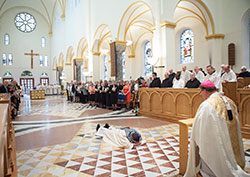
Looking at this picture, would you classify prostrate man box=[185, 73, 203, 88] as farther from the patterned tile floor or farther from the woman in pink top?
the woman in pink top

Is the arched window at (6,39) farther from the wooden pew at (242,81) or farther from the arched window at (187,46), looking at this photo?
the wooden pew at (242,81)

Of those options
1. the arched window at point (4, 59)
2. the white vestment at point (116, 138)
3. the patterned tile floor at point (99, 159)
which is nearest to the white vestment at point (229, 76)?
the patterned tile floor at point (99, 159)

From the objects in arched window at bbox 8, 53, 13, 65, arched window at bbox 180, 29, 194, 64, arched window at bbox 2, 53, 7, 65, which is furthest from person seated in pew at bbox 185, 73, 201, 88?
arched window at bbox 2, 53, 7, 65

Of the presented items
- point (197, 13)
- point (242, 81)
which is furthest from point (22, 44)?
point (242, 81)

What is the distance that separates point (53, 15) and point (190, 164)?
31808mm

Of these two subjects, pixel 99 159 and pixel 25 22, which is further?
pixel 25 22

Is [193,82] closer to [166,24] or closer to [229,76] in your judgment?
[229,76]

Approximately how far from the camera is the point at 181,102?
6109mm

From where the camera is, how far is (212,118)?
219 cm

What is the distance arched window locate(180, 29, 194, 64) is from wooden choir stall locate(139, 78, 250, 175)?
7881mm

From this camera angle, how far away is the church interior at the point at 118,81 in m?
3.33

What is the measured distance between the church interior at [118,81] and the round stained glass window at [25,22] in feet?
0.47

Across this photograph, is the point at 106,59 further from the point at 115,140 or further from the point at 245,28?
the point at 115,140

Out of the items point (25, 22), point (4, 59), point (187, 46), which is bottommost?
point (187, 46)
